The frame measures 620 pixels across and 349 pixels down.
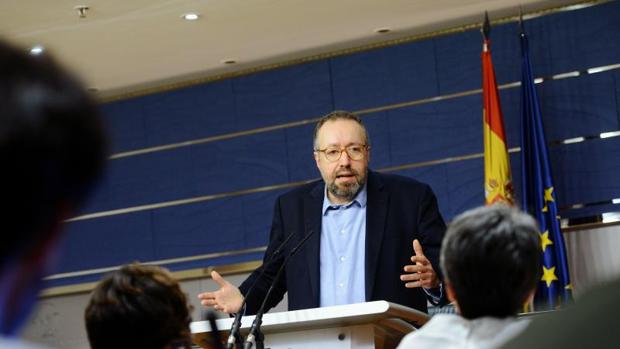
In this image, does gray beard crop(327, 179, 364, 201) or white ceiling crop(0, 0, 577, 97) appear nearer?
gray beard crop(327, 179, 364, 201)

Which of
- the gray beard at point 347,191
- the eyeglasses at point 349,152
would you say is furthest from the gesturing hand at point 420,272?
the eyeglasses at point 349,152

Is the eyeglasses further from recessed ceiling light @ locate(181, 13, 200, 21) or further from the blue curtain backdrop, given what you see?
the blue curtain backdrop

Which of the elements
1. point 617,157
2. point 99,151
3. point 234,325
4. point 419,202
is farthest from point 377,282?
point 617,157

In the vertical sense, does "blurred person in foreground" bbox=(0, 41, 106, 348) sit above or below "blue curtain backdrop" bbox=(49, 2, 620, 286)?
below

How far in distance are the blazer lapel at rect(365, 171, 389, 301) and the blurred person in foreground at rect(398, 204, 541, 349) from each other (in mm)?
1986

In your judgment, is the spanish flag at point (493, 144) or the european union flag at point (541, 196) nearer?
the european union flag at point (541, 196)

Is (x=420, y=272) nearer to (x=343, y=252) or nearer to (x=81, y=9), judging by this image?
(x=343, y=252)

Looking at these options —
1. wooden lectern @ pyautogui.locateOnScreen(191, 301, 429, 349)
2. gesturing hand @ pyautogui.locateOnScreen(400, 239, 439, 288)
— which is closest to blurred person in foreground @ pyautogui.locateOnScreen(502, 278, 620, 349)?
wooden lectern @ pyautogui.locateOnScreen(191, 301, 429, 349)

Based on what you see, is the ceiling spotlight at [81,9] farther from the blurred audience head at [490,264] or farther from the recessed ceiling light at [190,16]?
the blurred audience head at [490,264]

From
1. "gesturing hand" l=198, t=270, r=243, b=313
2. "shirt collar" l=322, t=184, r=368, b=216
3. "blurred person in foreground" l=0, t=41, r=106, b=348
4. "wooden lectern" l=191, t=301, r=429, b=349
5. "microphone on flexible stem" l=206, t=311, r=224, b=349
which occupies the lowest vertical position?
"wooden lectern" l=191, t=301, r=429, b=349

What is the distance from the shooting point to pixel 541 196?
6.73 meters

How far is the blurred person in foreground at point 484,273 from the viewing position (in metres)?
1.67

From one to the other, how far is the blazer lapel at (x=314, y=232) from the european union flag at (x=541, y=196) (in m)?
2.80

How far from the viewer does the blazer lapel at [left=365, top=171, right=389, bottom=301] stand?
12.4 ft
